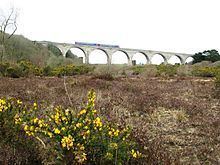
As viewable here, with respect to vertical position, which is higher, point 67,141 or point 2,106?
point 2,106

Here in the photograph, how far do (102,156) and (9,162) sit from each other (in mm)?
1053

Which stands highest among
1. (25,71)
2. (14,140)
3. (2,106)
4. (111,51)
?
(111,51)

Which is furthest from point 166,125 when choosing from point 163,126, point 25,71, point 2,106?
point 25,71

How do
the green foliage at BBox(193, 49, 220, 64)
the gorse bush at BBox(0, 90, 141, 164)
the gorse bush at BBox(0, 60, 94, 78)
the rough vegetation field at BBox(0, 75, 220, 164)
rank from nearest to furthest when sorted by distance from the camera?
the gorse bush at BBox(0, 90, 141, 164) < the rough vegetation field at BBox(0, 75, 220, 164) < the gorse bush at BBox(0, 60, 94, 78) < the green foliage at BBox(193, 49, 220, 64)

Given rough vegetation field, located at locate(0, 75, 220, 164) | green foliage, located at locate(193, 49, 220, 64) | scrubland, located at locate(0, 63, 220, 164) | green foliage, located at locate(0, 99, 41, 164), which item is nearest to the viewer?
green foliage, located at locate(0, 99, 41, 164)

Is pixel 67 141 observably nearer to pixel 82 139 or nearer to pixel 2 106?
pixel 82 139

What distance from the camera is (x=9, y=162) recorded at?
310cm

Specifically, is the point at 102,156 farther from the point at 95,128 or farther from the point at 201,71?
the point at 201,71

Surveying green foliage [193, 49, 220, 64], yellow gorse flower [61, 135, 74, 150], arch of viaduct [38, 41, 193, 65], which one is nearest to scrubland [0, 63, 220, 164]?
yellow gorse flower [61, 135, 74, 150]

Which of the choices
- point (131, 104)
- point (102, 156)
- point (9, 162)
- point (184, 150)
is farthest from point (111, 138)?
point (131, 104)

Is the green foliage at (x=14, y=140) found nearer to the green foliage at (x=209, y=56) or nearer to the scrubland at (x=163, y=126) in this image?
the scrubland at (x=163, y=126)

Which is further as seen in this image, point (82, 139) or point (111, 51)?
point (111, 51)

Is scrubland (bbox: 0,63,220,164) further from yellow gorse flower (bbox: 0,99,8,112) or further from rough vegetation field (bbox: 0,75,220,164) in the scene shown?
yellow gorse flower (bbox: 0,99,8,112)

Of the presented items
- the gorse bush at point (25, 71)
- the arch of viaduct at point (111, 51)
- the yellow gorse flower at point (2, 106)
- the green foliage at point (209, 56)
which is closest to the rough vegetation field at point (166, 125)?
the yellow gorse flower at point (2, 106)
